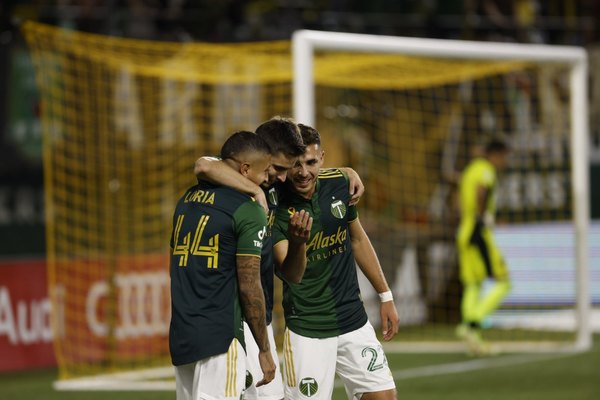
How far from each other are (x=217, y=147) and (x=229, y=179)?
26.4ft

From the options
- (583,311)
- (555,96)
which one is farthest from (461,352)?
(555,96)

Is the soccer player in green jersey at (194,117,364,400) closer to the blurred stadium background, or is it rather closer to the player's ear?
the player's ear

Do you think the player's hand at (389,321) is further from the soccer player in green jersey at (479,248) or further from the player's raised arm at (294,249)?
the soccer player in green jersey at (479,248)

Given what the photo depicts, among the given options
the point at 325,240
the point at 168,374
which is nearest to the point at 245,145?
the point at 325,240

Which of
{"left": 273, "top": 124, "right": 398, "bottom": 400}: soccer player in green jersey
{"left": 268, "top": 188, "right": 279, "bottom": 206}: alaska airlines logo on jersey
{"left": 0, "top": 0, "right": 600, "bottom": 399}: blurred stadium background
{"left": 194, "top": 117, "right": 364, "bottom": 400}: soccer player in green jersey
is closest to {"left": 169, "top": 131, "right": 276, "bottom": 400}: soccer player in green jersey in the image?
{"left": 194, "top": 117, "right": 364, "bottom": 400}: soccer player in green jersey

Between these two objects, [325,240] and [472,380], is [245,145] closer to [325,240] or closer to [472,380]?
[325,240]

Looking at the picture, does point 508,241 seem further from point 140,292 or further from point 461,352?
point 140,292

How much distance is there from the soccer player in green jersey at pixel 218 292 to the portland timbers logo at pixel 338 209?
3.66 ft

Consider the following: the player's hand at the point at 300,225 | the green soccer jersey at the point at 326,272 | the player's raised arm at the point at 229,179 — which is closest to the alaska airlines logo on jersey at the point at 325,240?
the green soccer jersey at the point at 326,272

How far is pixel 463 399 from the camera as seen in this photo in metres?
10.1

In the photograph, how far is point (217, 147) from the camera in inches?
538

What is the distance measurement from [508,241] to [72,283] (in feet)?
20.6

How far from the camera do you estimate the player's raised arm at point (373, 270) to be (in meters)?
6.82

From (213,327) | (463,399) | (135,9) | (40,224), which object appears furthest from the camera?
(135,9)
